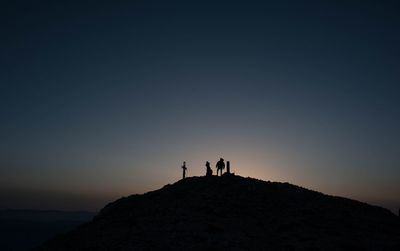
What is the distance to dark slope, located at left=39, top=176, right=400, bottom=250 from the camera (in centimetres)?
3089

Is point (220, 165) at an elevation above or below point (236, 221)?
above

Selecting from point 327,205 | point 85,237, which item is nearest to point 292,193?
point 327,205

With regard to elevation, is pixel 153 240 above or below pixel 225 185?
below

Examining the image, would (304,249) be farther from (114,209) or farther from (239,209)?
(114,209)

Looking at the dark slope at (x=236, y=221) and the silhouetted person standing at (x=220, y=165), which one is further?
the silhouetted person standing at (x=220, y=165)

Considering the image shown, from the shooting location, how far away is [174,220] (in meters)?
34.7

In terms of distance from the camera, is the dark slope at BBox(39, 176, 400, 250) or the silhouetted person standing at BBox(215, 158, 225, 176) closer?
the dark slope at BBox(39, 176, 400, 250)

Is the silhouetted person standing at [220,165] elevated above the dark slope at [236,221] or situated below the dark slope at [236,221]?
above

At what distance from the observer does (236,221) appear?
34812 millimetres

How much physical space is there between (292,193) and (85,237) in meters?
24.5

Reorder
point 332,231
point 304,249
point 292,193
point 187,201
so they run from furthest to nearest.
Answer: point 292,193
point 187,201
point 332,231
point 304,249

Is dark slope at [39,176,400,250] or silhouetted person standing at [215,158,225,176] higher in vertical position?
silhouetted person standing at [215,158,225,176]

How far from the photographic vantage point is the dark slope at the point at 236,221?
30891 mm

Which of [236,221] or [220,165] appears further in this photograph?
[220,165]
